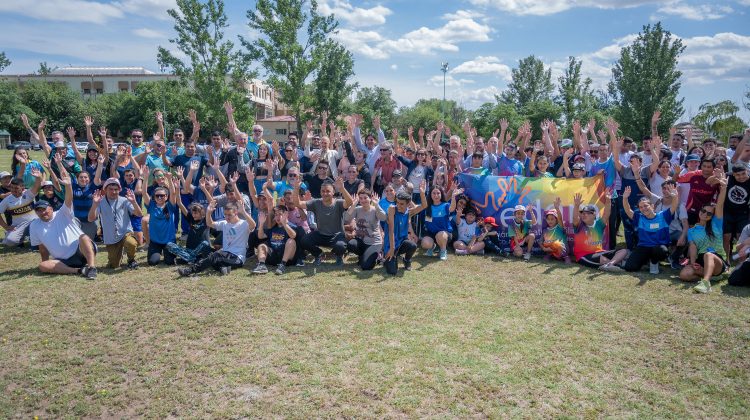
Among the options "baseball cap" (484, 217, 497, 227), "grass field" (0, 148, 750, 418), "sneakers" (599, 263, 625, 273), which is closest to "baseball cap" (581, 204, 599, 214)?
"sneakers" (599, 263, 625, 273)

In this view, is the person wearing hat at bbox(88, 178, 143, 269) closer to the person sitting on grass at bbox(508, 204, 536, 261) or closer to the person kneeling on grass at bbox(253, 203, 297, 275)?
the person kneeling on grass at bbox(253, 203, 297, 275)

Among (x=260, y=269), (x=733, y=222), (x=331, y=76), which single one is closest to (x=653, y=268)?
(x=733, y=222)

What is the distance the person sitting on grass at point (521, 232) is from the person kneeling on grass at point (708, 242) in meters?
2.64

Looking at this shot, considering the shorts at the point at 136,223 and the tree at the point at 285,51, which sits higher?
the tree at the point at 285,51

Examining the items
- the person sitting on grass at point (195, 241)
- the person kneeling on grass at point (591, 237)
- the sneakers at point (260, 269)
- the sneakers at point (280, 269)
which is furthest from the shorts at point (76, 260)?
the person kneeling on grass at point (591, 237)

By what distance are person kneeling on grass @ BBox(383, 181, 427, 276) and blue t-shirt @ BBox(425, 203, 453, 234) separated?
3.51 ft

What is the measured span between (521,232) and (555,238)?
26.2 inches

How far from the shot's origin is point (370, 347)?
215 inches

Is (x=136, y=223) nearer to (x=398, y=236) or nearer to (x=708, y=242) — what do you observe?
(x=398, y=236)

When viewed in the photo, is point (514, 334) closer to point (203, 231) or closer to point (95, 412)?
point (95, 412)

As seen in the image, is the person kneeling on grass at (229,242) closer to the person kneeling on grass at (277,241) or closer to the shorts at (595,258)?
the person kneeling on grass at (277,241)

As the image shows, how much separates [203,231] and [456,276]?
485 centimetres

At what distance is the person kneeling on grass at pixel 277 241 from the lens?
862 centimetres

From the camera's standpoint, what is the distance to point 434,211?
9.88 metres
